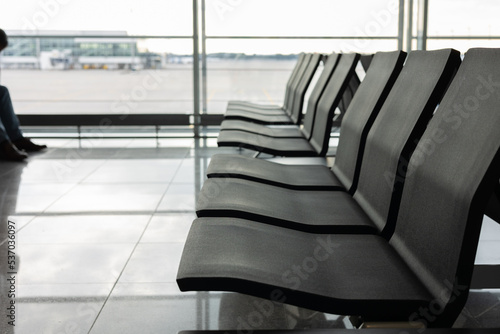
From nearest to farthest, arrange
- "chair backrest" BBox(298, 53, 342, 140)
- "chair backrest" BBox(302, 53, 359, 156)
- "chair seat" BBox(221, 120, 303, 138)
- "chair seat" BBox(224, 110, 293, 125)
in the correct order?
"chair backrest" BBox(302, 53, 359, 156) < "chair backrest" BBox(298, 53, 342, 140) < "chair seat" BBox(221, 120, 303, 138) < "chair seat" BBox(224, 110, 293, 125)

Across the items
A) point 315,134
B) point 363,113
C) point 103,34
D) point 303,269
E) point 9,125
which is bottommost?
point 9,125

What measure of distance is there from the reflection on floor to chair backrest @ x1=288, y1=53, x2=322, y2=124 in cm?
81

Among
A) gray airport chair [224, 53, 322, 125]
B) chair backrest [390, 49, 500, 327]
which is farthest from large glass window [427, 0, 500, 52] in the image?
chair backrest [390, 49, 500, 327]

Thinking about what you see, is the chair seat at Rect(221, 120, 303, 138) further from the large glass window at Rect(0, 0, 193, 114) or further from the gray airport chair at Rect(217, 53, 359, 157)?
the large glass window at Rect(0, 0, 193, 114)

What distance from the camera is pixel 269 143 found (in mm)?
3404

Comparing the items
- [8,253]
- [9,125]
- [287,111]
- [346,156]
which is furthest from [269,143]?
[9,125]

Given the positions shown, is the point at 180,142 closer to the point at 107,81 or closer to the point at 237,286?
the point at 107,81

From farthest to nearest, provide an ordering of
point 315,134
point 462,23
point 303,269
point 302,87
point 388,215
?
point 462,23 → point 302,87 → point 315,134 → point 388,215 → point 303,269

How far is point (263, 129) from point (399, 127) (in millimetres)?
2552

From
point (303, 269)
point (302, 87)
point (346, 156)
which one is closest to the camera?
point (303, 269)

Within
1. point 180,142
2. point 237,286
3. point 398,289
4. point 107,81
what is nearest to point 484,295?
point 398,289

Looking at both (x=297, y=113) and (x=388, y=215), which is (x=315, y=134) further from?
(x=388, y=215)

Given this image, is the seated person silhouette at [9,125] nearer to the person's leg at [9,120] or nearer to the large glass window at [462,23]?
the person's leg at [9,120]

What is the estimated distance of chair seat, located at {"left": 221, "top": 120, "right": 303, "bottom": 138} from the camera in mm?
3811
